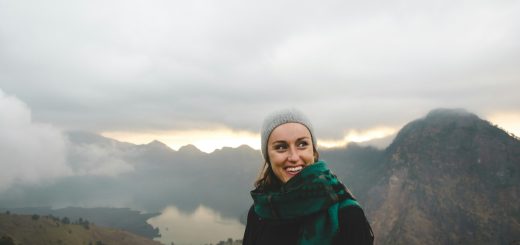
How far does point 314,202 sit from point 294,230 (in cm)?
54

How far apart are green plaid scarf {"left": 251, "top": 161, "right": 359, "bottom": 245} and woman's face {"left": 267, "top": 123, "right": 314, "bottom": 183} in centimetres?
24

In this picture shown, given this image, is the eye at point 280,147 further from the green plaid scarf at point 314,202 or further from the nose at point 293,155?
the green plaid scarf at point 314,202

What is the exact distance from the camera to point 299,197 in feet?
10.6

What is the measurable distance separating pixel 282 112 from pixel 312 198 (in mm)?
1131

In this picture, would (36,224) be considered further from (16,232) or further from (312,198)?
(312,198)

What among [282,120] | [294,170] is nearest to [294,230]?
[294,170]

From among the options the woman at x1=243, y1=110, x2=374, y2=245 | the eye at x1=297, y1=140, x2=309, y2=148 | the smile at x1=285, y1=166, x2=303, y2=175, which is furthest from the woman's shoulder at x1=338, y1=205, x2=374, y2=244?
the eye at x1=297, y1=140, x2=309, y2=148

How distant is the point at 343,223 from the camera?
300 cm

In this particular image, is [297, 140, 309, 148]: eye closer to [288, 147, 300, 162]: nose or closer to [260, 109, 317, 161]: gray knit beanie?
[288, 147, 300, 162]: nose

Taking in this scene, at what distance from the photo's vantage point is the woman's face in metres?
3.62

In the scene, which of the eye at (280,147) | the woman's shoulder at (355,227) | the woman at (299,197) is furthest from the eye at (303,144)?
the woman's shoulder at (355,227)

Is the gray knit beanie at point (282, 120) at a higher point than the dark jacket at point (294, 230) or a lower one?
higher

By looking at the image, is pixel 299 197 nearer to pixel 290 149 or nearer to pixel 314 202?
pixel 314 202

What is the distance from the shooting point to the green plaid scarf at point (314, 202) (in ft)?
10.0
